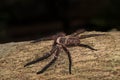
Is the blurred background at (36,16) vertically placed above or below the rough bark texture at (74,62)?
above

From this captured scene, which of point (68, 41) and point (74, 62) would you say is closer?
point (74, 62)

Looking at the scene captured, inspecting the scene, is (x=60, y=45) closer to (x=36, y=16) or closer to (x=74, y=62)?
(x=74, y=62)

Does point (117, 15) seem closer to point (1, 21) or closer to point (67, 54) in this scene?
point (1, 21)

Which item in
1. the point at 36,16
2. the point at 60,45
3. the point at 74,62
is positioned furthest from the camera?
the point at 36,16

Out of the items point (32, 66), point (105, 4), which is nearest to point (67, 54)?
point (32, 66)

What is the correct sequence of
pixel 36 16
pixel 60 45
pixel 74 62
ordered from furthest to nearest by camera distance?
1. pixel 36 16
2. pixel 60 45
3. pixel 74 62

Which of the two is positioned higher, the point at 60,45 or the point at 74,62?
the point at 60,45

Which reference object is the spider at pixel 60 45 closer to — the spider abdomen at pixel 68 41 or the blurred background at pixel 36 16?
the spider abdomen at pixel 68 41

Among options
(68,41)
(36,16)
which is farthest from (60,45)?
(36,16)

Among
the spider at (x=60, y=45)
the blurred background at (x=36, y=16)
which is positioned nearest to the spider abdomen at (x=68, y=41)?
the spider at (x=60, y=45)
